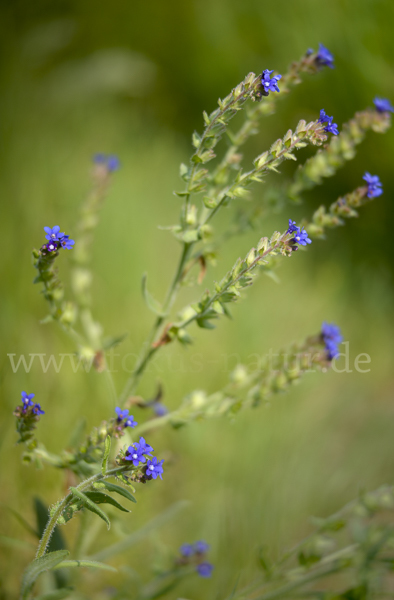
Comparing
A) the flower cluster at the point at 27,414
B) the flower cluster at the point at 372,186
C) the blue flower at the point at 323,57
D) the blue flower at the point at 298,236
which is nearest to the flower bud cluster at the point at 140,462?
the flower cluster at the point at 27,414

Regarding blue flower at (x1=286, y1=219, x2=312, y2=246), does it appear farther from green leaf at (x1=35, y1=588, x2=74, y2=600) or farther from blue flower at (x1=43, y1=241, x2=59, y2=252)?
green leaf at (x1=35, y1=588, x2=74, y2=600)

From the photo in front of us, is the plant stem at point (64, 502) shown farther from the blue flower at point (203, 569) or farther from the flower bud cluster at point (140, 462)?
the blue flower at point (203, 569)

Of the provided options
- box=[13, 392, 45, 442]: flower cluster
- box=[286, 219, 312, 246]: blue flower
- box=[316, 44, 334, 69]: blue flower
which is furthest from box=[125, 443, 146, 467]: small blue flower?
box=[316, 44, 334, 69]: blue flower

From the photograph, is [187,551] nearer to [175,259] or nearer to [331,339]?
[331,339]

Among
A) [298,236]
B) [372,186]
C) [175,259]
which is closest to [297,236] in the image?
[298,236]

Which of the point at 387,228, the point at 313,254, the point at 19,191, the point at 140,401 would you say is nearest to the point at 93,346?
the point at 140,401

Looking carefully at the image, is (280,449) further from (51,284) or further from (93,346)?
(51,284)
